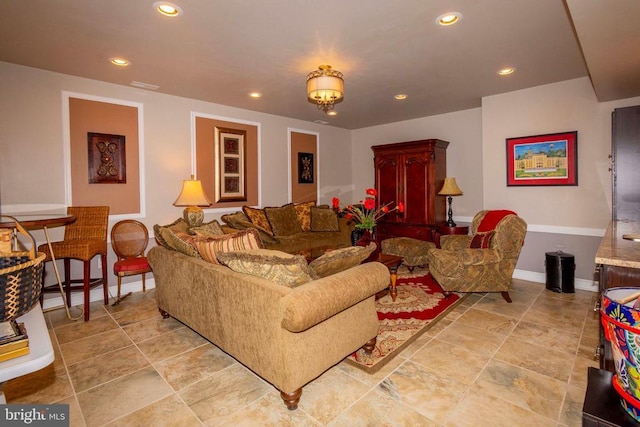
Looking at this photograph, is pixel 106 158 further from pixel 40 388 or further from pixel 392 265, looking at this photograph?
pixel 392 265

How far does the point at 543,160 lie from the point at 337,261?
3495 millimetres

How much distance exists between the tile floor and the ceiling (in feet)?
7.36

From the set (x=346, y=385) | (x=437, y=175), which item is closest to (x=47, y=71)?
(x=346, y=385)

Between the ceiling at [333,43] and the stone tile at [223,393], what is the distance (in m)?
2.55

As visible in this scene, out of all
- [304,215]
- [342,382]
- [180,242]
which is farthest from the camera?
[304,215]

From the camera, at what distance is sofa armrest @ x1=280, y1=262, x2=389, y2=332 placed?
1.69 metres

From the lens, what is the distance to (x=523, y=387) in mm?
2086

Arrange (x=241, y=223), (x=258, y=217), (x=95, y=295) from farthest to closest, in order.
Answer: (x=258, y=217) → (x=241, y=223) → (x=95, y=295)

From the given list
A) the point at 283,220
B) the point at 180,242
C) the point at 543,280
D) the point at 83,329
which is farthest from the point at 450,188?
the point at 83,329

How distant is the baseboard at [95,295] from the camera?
11.7 feet

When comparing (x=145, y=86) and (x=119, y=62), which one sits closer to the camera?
(x=119, y=62)

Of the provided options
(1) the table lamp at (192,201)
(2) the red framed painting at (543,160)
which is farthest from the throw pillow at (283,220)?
(2) the red framed painting at (543,160)

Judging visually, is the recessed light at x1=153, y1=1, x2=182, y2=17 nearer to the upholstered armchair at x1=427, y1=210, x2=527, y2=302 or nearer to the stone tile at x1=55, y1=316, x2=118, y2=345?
the stone tile at x1=55, y1=316, x2=118, y2=345

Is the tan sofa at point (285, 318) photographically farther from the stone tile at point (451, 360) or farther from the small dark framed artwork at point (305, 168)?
the small dark framed artwork at point (305, 168)
